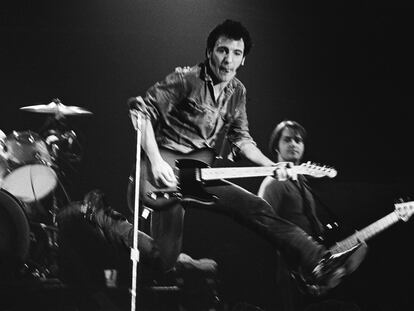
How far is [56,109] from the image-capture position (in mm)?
3869

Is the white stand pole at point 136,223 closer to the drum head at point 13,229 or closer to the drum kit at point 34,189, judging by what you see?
the drum kit at point 34,189

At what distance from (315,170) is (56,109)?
178 centimetres

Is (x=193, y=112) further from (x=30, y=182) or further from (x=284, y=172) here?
(x=30, y=182)

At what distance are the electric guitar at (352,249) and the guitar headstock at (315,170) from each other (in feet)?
1.45

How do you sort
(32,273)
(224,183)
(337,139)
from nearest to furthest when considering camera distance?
(32,273), (224,183), (337,139)

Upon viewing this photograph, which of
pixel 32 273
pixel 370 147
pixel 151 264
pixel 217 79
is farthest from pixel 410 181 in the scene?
pixel 32 273

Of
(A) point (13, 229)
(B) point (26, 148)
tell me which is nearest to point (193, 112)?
(B) point (26, 148)

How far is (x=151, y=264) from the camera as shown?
383cm

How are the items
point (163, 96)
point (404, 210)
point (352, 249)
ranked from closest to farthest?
point (163, 96)
point (352, 249)
point (404, 210)

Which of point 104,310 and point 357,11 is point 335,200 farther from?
point 104,310

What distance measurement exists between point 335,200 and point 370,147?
0.49 metres

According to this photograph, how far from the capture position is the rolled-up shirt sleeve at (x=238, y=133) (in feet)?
13.3

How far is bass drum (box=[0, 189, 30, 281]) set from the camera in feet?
12.2

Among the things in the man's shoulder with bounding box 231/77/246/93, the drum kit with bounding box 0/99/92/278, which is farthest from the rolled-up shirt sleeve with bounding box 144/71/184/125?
the drum kit with bounding box 0/99/92/278
